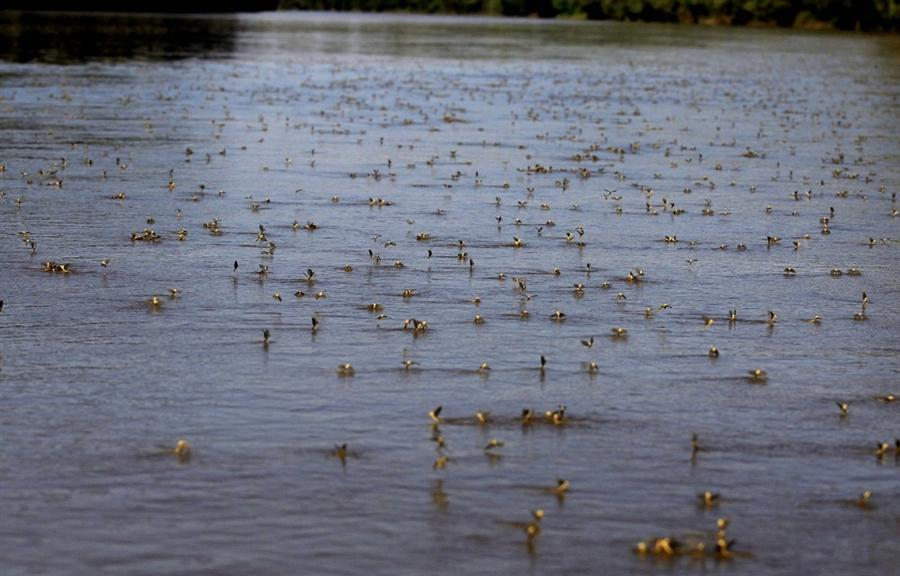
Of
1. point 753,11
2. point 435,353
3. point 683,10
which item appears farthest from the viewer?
point 683,10

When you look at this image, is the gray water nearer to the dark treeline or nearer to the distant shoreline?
the distant shoreline

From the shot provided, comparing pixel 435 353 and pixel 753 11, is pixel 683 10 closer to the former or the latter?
pixel 753 11

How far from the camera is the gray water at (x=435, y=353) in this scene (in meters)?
9.54

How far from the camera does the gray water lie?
954 centimetres

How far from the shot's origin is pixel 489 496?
33.2 ft

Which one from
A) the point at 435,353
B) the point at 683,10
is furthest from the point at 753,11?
the point at 435,353

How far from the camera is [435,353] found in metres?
13.9

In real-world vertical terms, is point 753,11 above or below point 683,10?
above

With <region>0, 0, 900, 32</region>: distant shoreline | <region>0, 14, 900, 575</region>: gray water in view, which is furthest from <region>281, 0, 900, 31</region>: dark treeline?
<region>0, 14, 900, 575</region>: gray water

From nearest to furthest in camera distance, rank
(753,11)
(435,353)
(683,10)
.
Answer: (435,353), (753,11), (683,10)

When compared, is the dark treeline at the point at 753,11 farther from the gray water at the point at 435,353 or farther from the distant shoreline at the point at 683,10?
the gray water at the point at 435,353

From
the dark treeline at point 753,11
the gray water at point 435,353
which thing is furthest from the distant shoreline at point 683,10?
the gray water at point 435,353

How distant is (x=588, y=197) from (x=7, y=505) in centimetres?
1611

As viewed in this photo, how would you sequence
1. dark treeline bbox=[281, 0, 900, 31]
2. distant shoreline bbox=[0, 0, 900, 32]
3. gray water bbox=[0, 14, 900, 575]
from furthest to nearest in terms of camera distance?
1. dark treeline bbox=[281, 0, 900, 31]
2. distant shoreline bbox=[0, 0, 900, 32]
3. gray water bbox=[0, 14, 900, 575]
